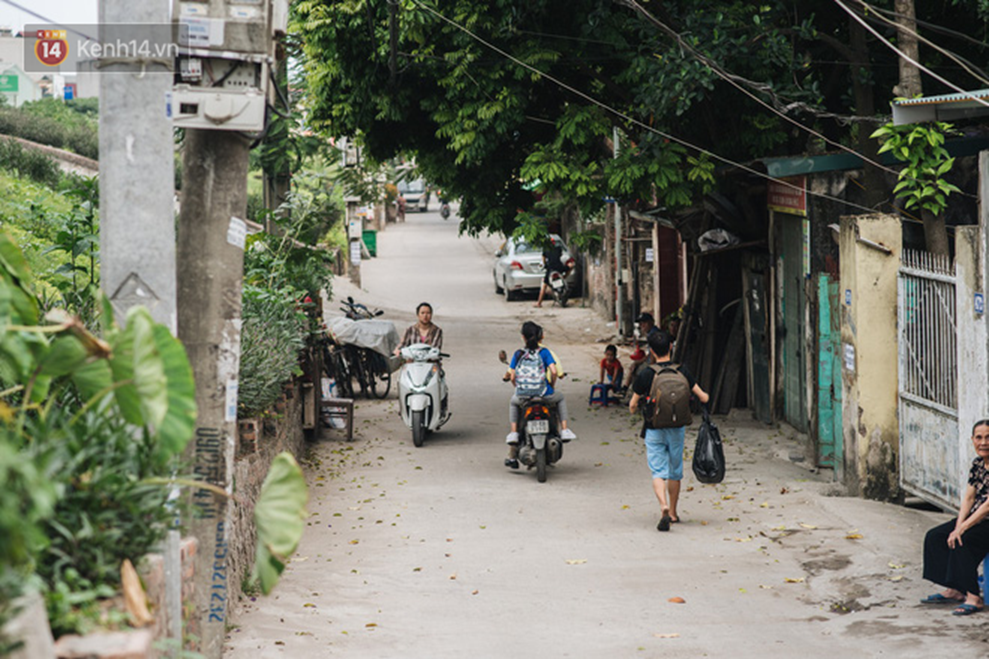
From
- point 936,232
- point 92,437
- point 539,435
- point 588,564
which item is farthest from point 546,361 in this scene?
point 92,437

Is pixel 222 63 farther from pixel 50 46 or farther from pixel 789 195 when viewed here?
pixel 50 46

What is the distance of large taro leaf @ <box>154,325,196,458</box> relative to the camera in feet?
13.9

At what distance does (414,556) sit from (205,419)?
364 centimetres

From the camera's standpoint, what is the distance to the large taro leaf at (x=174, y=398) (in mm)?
4246

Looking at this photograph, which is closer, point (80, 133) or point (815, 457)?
point (815, 457)

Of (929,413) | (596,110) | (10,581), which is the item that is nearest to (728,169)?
(596,110)

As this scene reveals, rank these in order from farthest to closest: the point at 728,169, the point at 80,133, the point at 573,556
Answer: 1. the point at 80,133
2. the point at 728,169
3. the point at 573,556

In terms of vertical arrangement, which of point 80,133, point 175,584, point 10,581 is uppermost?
point 80,133

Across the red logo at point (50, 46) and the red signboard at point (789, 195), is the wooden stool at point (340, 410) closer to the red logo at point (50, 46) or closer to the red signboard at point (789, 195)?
the red signboard at point (789, 195)

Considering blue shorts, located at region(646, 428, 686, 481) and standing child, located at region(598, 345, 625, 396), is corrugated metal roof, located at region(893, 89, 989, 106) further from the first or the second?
standing child, located at region(598, 345, 625, 396)

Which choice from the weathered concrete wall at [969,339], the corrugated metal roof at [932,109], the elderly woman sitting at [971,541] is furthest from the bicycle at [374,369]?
the elderly woman sitting at [971,541]

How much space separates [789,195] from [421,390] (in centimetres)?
489

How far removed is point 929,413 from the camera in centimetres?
987

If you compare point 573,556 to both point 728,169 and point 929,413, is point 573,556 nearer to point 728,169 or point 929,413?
point 929,413
